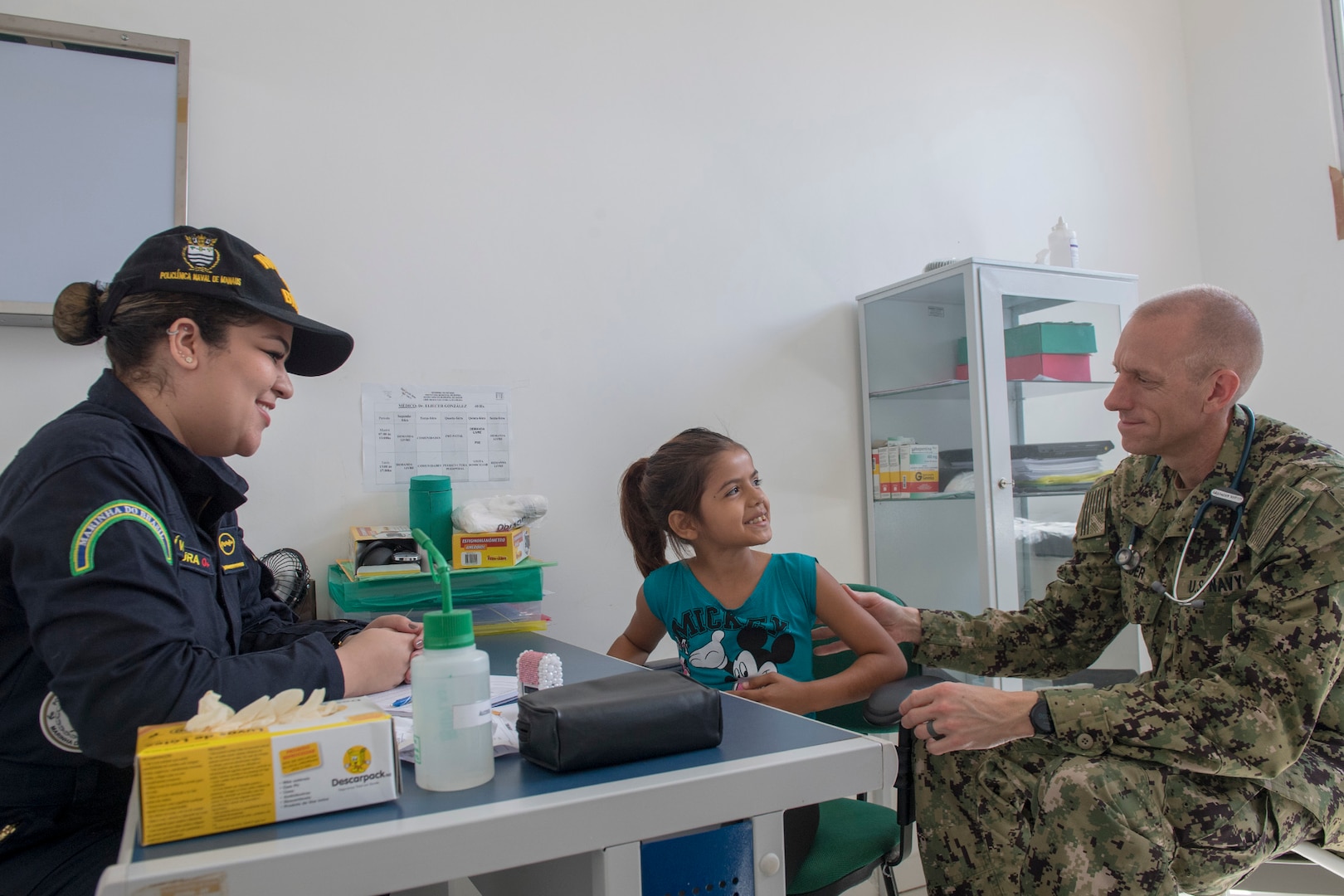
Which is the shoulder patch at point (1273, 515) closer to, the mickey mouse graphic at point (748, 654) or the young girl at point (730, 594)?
the young girl at point (730, 594)

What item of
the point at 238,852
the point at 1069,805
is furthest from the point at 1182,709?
the point at 238,852

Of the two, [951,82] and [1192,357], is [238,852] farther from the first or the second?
[951,82]

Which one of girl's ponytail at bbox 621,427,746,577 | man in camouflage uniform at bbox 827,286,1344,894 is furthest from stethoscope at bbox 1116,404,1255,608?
girl's ponytail at bbox 621,427,746,577

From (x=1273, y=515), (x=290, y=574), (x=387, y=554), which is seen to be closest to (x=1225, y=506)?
(x=1273, y=515)

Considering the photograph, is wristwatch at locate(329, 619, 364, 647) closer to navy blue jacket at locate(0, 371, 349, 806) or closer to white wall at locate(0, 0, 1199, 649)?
navy blue jacket at locate(0, 371, 349, 806)

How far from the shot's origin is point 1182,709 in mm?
1479

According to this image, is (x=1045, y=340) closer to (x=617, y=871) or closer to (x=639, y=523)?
(x=639, y=523)

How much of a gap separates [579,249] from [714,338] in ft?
1.72

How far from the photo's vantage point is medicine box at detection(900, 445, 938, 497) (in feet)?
9.96

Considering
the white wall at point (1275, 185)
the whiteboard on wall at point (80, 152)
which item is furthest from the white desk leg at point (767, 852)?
the white wall at point (1275, 185)

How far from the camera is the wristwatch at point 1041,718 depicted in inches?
60.6

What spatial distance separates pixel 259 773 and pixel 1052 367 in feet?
9.42

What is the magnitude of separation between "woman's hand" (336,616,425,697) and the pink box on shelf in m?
2.30

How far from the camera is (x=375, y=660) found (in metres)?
1.18
